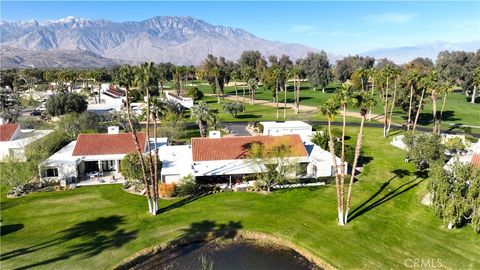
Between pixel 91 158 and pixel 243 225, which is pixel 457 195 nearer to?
pixel 243 225

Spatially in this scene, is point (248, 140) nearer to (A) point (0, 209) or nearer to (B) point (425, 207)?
(B) point (425, 207)

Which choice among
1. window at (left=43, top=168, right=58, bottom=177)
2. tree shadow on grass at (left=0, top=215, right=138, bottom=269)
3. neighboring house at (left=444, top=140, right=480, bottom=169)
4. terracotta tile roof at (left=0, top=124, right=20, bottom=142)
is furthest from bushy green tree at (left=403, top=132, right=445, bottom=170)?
terracotta tile roof at (left=0, top=124, right=20, bottom=142)

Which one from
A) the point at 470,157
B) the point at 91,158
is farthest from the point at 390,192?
the point at 91,158

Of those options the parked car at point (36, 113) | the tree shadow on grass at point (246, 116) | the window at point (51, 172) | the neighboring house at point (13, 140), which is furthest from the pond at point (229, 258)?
the parked car at point (36, 113)

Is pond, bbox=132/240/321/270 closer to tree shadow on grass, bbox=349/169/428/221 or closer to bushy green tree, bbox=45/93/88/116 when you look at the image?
tree shadow on grass, bbox=349/169/428/221

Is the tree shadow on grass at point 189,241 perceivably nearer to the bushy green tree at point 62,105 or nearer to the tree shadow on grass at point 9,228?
the tree shadow on grass at point 9,228

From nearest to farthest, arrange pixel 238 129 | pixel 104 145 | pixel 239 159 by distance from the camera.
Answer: pixel 239 159, pixel 104 145, pixel 238 129
